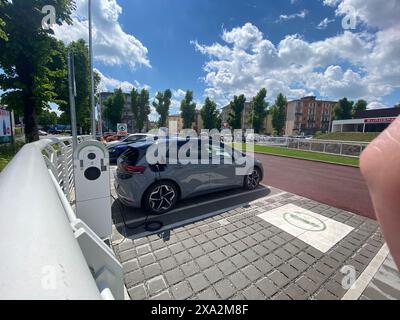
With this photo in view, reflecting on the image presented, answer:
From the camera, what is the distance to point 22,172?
1.35 metres

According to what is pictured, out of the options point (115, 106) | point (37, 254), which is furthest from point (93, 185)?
point (115, 106)

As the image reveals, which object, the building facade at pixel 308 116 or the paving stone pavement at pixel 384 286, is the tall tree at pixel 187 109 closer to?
the building facade at pixel 308 116

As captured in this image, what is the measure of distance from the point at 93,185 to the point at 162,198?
5.03ft

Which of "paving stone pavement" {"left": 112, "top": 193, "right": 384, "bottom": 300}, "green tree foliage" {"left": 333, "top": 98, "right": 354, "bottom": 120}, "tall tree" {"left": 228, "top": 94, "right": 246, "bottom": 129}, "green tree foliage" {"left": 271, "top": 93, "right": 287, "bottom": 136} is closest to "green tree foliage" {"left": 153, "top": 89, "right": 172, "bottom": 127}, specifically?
"tall tree" {"left": 228, "top": 94, "right": 246, "bottom": 129}

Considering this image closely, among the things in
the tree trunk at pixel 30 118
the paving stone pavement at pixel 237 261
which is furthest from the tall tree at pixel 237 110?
the paving stone pavement at pixel 237 261

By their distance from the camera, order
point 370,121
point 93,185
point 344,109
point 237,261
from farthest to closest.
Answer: point 344,109, point 370,121, point 93,185, point 237,261

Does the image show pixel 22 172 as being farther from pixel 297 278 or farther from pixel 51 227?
pixel 297 278

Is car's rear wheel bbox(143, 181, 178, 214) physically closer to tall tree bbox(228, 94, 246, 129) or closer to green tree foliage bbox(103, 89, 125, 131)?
tall tree bbox(228, 94, 246, 129)

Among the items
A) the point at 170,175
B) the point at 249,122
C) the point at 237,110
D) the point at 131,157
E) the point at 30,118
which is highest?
the point at 237,110

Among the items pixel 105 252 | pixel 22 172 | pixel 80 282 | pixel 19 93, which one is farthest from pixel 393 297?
pixel 19 93

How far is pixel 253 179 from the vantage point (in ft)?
19.6

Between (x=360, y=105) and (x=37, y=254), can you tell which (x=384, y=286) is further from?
(x=360, y=105)

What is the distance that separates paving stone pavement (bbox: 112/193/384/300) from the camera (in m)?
2.41

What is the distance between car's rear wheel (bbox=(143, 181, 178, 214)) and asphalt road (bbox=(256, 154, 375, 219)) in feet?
12.2
